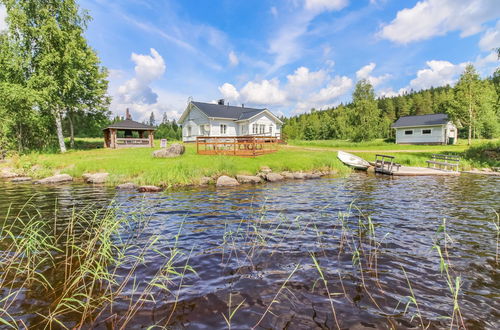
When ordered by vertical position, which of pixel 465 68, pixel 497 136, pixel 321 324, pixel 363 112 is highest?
pixel 465 68

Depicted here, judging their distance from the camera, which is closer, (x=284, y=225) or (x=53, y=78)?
(x=284, y=225)

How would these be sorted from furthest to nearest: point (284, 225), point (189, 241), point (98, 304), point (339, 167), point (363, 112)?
point (363, 112) < point (339, 167) < point (284, 225) < point (189, 241) < point (98, 304)

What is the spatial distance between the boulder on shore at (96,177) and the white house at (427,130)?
51.9 metres

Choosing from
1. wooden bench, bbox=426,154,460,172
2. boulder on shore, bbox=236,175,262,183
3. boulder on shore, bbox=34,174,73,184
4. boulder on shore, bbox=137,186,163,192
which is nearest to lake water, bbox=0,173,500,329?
boulder on shore, bbox=137,186,163,192

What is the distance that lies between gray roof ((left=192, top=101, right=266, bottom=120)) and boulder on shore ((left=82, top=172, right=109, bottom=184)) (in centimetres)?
2018

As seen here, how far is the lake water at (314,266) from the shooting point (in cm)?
373

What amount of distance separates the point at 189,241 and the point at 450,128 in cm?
5711

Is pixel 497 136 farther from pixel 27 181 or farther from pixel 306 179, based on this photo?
pixel 27 181

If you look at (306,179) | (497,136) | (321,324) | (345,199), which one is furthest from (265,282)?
(497,136)

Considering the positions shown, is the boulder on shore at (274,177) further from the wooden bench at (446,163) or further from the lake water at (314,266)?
the wooden bench at (446,163)

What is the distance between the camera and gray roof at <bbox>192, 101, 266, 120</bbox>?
35553 mm

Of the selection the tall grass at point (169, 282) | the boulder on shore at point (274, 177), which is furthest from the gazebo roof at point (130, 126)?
the tall grass at point (169, 282)

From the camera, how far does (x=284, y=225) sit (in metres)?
7.54

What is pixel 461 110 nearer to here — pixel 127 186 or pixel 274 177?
pixel 274 177
